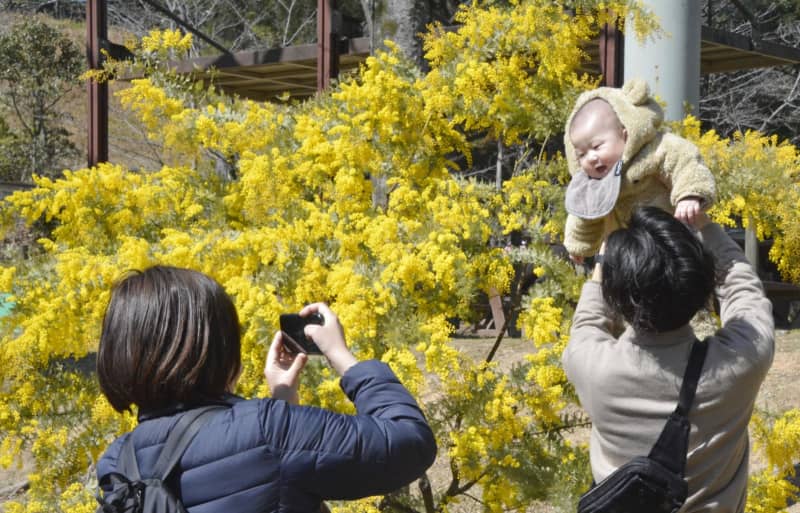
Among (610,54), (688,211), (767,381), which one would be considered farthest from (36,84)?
(688,211)

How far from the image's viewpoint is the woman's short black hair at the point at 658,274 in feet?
6.32

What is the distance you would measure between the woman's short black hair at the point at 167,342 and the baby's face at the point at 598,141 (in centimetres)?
123

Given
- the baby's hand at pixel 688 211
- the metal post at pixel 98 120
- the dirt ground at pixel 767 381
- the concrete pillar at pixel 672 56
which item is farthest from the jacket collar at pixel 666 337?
the metal post at pixel 98 120

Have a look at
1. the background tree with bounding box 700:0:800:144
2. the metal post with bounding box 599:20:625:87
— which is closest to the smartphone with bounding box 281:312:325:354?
the metal post with bounding box 599:20:625:87

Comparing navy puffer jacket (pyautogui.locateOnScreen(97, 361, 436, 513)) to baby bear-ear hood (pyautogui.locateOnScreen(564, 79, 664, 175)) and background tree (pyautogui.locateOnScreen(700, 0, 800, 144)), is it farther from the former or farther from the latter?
background tree (pyautogui.locateOnScreen(700, 0, 800, 144))

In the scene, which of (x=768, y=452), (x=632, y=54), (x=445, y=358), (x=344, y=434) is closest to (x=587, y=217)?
(x=445, y=358)

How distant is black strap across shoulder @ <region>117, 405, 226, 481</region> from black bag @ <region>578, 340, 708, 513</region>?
2.66 feet

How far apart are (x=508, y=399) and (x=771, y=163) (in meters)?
1.22

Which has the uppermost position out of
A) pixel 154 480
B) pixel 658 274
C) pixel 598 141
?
pixel 598 141

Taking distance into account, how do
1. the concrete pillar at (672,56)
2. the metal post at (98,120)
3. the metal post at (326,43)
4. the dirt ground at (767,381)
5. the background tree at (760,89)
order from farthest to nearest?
the background tree at (760,89)
the metal post at (98,120)
the metal post at (326,43)
the dirt ground at (767,381)
the concrete pillar at (672,56)

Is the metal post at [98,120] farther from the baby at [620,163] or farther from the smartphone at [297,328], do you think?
the smartphone at [297,328]

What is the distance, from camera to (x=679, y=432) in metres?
1.91

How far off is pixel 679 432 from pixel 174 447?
0.99 meters

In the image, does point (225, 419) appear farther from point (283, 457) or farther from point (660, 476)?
point (660, 476)
